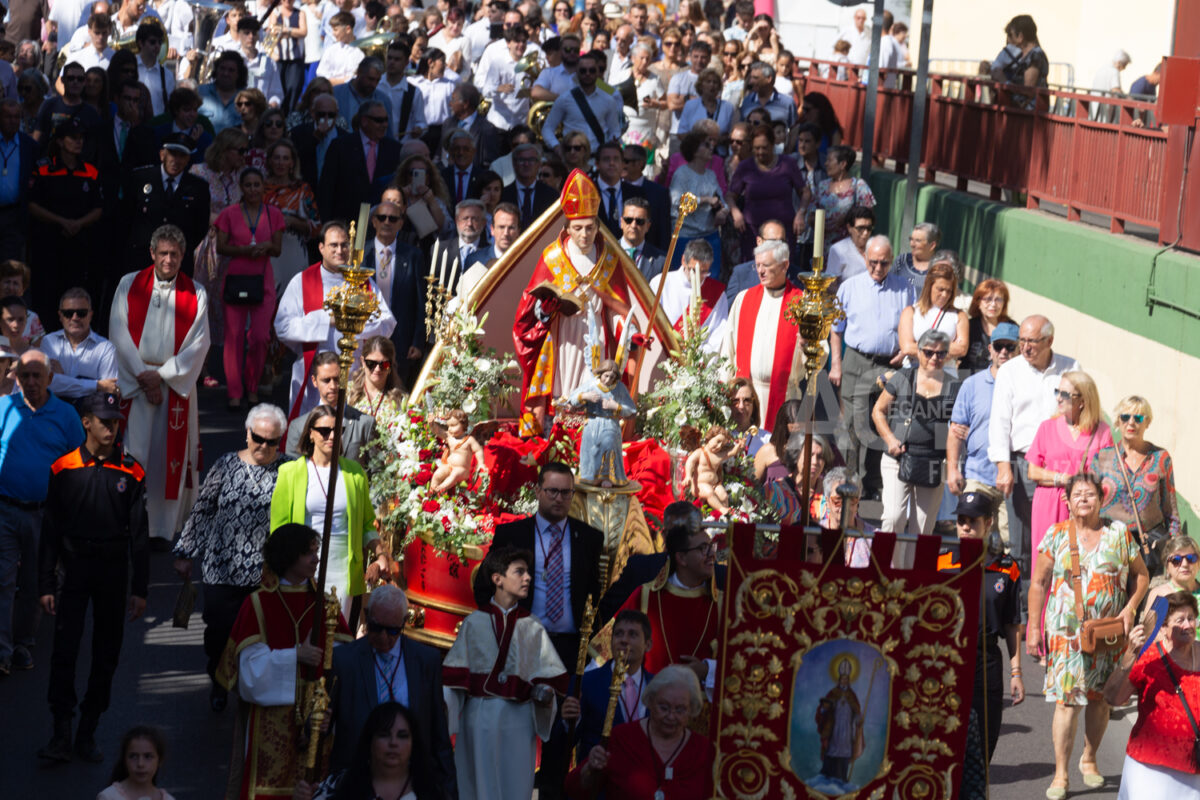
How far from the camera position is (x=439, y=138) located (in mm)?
18453

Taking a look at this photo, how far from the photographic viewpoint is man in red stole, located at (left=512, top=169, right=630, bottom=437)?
11.6 metres

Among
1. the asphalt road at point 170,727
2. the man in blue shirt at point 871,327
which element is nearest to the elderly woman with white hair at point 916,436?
the man in blue shirt at point 871,327

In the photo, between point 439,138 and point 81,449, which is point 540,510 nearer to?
point 81,449

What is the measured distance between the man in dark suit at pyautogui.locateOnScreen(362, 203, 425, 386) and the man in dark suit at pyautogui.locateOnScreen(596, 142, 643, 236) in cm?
186

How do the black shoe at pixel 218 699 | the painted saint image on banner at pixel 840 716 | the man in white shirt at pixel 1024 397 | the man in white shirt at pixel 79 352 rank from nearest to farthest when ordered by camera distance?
1. the painted saint image on banner at pixel 840 716
2. the black shoe at pixel 218 699
3. the man in white shirt at pixel 1024 397
4. the man in white shirt at pixel 79 352

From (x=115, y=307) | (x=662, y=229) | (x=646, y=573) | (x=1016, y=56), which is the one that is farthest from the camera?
(x=1016, y=56)

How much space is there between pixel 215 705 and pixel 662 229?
7.17 meters

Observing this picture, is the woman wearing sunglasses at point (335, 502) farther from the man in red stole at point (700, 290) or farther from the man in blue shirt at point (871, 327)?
the man in blue shirt at point (871, 327)

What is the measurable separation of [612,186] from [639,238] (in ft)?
6.11

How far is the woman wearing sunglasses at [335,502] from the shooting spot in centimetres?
983

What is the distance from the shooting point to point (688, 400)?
37.4ft

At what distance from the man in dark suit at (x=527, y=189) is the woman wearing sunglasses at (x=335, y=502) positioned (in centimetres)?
578

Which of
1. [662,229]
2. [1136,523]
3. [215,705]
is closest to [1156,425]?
[1136,523]

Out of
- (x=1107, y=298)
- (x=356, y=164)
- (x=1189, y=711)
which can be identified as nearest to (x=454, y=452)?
(x=1189, y=711)
